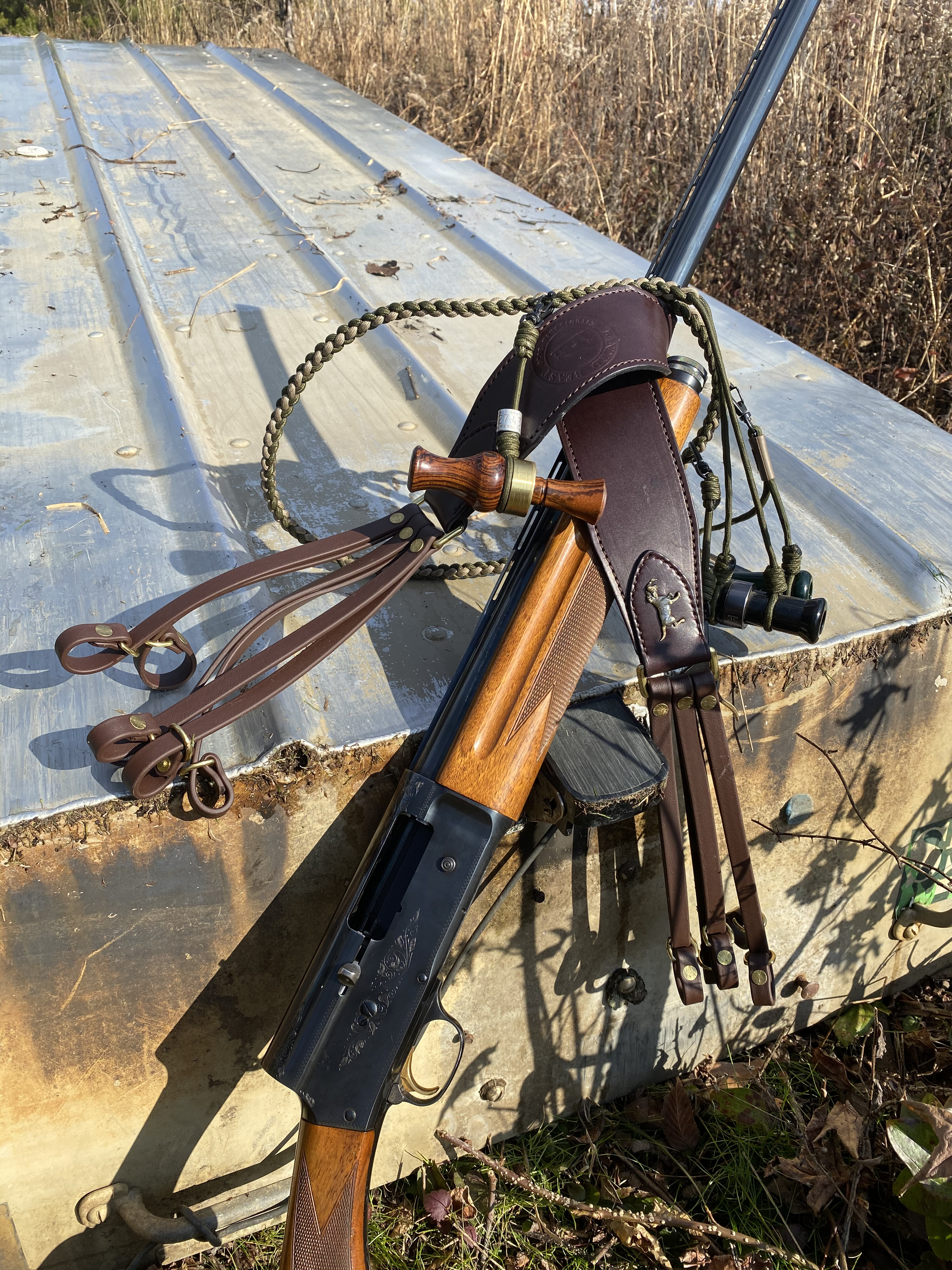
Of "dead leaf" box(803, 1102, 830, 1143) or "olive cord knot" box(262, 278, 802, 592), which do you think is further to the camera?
"dead leaf" box(803, 1102, 830, 1143)

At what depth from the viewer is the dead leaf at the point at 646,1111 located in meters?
1.79

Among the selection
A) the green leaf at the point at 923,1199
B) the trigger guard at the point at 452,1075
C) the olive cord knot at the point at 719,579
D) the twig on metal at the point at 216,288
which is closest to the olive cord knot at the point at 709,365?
the olive cord knot at the point at 719,579

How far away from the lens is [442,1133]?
167 centimetres

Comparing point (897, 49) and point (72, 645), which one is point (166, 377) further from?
point (897, 49)

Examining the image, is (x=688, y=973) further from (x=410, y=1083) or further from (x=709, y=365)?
(x=709, y=365)

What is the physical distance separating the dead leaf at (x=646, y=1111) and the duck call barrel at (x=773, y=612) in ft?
3.28

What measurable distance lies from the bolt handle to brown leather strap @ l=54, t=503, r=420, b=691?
7.3 inches

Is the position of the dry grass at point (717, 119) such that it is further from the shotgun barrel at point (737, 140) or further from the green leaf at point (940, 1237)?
the green leaf at point (940, 1237)

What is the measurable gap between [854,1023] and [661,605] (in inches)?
49.6

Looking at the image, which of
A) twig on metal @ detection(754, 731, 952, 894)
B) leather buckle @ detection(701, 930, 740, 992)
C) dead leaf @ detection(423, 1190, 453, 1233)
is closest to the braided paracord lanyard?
twig on metal @ detection(754, 731, 952, 894)

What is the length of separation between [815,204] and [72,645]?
361 centimetres

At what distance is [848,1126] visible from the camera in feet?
5.58

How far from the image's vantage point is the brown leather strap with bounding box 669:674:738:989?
Answer: 1.31 m

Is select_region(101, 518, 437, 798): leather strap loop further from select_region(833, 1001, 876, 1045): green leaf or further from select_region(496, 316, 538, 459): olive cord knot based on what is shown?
select_region(833, 1001, 876, 1045): green leaf
